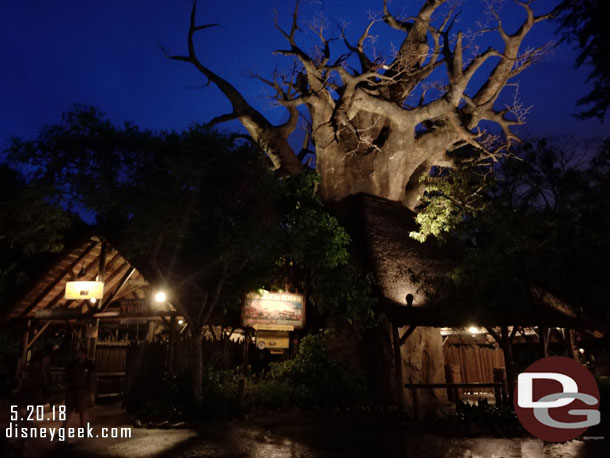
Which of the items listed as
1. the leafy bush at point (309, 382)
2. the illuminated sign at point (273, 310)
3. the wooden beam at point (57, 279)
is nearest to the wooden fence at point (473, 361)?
the leafy bush at point (309, 382)

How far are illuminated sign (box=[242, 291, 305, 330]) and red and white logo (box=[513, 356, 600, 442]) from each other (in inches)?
262

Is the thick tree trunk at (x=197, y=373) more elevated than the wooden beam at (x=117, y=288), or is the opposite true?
the wooden beam at (x=117, y=288)

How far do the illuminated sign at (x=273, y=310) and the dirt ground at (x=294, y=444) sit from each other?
3.49m

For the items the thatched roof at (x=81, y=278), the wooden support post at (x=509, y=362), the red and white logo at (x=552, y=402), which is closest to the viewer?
the red and white logo at (x=552, y=402)

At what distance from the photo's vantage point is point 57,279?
15.4 m

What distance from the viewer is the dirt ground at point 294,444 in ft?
25.3

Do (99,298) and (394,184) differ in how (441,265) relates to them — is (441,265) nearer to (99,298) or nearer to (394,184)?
(394,184)

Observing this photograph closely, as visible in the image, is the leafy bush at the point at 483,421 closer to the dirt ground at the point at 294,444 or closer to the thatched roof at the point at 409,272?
the dirt ground at the point at 294,444

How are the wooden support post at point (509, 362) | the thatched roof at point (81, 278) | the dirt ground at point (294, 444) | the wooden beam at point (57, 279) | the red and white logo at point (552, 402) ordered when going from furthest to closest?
the wooden beam at point (57, 279) → the thatched roof at point (81, 278) → the wooden support post at point (509, 362) → the red and white logo at point (552, 402) → the dirt ground at point (294, 444)

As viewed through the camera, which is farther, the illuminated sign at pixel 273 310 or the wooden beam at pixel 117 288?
the wooden beam at pixel 117 288

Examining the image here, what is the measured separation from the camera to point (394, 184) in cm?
1992

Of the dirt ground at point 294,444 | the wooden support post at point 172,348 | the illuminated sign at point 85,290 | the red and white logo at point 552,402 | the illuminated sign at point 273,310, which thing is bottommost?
the dirt ground at point 294,444

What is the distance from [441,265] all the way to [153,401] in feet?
35.0

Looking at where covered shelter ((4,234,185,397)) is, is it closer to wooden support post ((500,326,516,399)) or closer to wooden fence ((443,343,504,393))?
wooden support post ((500,326,516,399))
